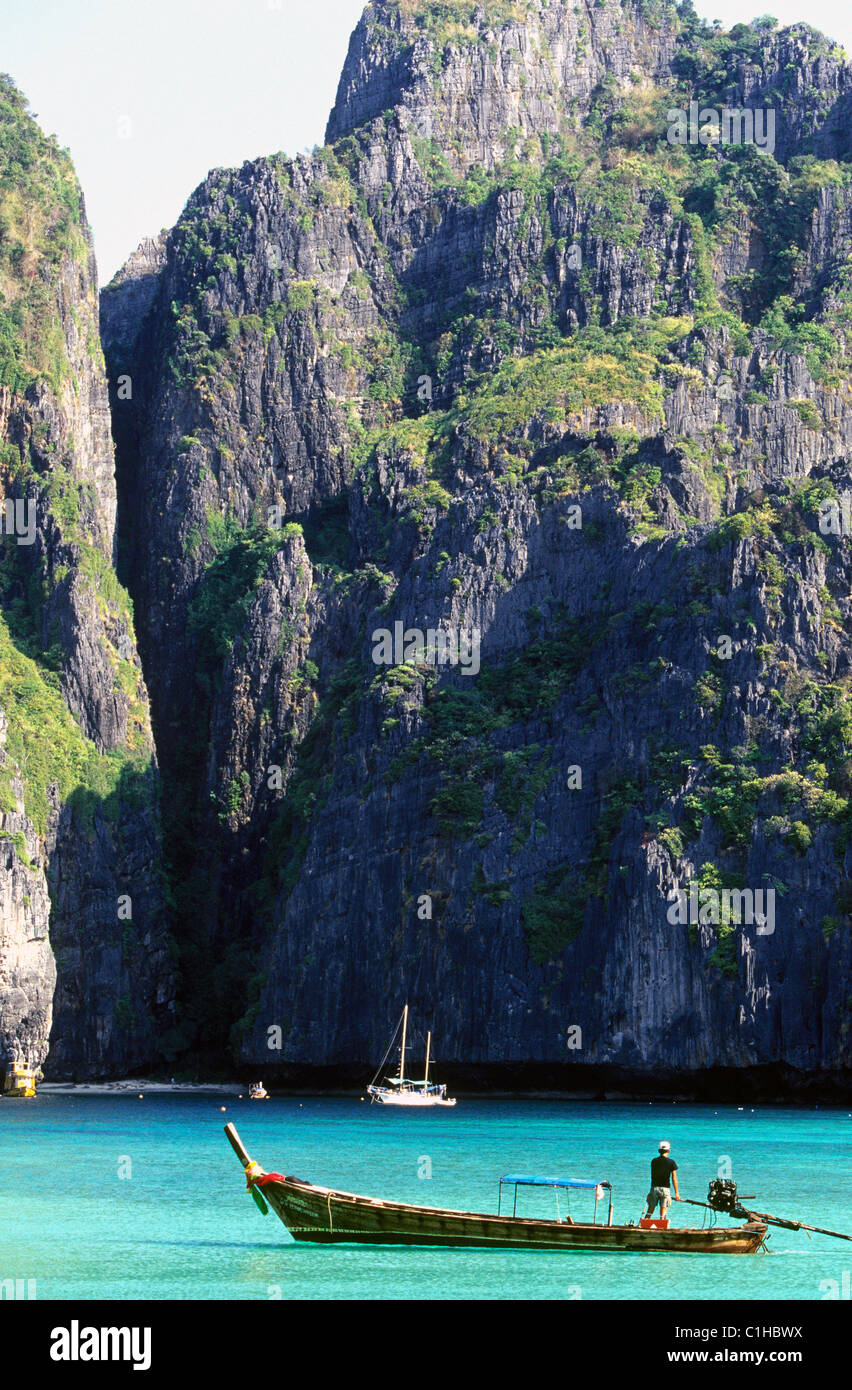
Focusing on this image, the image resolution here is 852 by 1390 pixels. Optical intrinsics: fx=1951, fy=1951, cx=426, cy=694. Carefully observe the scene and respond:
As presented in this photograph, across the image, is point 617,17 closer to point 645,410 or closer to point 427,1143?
point 645,410

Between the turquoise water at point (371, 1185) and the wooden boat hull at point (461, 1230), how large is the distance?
1.48 feet

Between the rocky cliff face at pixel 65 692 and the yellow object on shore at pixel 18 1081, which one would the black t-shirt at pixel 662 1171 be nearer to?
the rocky cliff face at pixel 65 692

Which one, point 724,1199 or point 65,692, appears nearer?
point 724,1199

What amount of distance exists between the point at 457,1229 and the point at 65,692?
76338 millimetres

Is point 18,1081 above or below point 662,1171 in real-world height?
below

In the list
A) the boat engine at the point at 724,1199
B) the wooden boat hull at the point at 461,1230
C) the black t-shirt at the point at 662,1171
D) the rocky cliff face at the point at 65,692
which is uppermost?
the rocky cliff face at the point at 65,692

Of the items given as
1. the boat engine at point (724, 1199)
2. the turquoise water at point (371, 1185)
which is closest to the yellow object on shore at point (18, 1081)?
the turquoise water at point (371, 1185)

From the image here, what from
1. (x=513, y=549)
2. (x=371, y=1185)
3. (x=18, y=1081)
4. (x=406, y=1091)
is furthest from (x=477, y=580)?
(x=371, y=1185)

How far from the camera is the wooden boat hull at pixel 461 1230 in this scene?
32.7m

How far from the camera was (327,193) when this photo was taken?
125375mm

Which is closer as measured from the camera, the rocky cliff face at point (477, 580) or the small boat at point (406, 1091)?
the small boat at point (406, 1091)

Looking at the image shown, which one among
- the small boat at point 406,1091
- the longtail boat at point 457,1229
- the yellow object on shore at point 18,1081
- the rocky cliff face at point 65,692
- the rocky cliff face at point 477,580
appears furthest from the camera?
the rocky cliff face at point 65,692

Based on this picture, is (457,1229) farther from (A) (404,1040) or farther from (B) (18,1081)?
(B) (18,1081)

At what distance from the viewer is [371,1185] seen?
47250 mm
